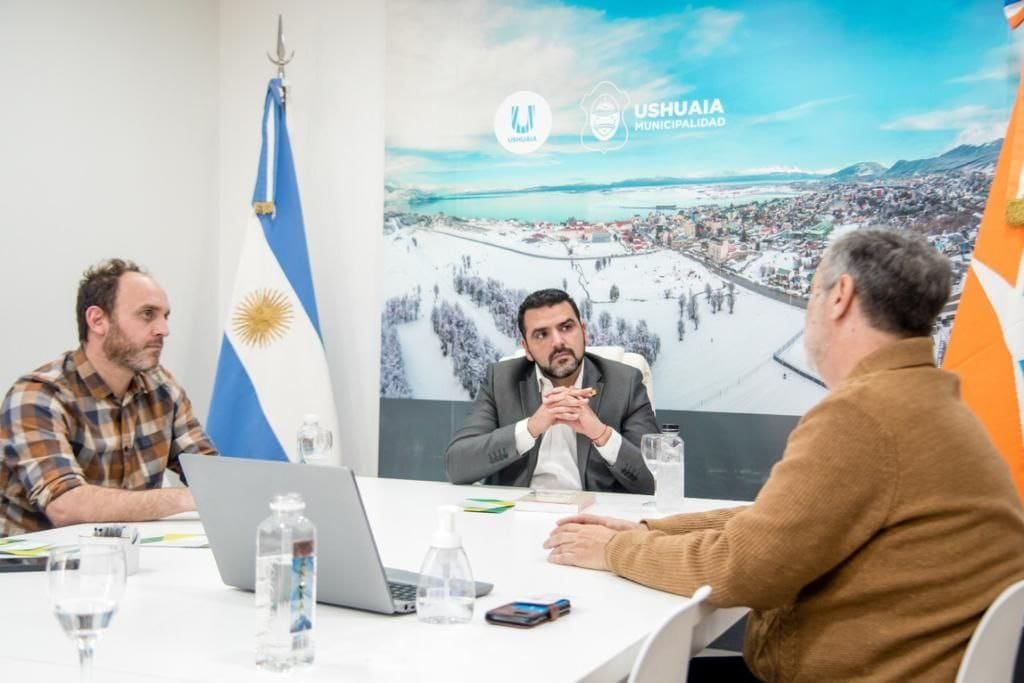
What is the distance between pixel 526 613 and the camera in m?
1.70

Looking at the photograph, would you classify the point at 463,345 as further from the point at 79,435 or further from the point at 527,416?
the point at 79,435

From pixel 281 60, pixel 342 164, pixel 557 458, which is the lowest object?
pixel 557 458

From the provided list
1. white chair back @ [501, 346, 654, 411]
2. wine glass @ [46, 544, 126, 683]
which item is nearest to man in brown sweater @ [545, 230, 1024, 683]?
wine glass @ [46, 544, 126, 683]

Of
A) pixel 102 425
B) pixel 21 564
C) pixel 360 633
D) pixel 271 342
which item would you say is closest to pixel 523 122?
pixel 271 342

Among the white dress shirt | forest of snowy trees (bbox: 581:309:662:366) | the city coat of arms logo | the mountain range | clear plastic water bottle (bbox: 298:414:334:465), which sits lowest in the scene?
the white dress shirt

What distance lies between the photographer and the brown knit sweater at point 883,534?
169 centimetres

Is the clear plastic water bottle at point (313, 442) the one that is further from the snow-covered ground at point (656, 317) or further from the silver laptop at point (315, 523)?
the snow-covered ground at point (656, 317)

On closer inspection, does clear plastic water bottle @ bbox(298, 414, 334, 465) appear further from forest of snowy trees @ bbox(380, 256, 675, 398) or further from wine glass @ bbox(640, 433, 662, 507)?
forest of snowy trees @ bbox(380, 256, 675, 398)

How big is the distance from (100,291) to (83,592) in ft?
7.10

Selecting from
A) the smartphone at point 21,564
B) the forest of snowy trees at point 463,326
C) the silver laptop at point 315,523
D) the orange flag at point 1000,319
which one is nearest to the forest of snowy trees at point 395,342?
the forest of snowy trees at point 463,326

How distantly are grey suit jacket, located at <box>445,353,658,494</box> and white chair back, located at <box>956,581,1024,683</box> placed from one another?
1.70m

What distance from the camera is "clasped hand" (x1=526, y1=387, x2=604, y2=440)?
328 centimetres

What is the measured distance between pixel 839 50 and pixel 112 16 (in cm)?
296

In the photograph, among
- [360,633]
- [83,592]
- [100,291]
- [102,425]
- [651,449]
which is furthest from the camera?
[100,291]
